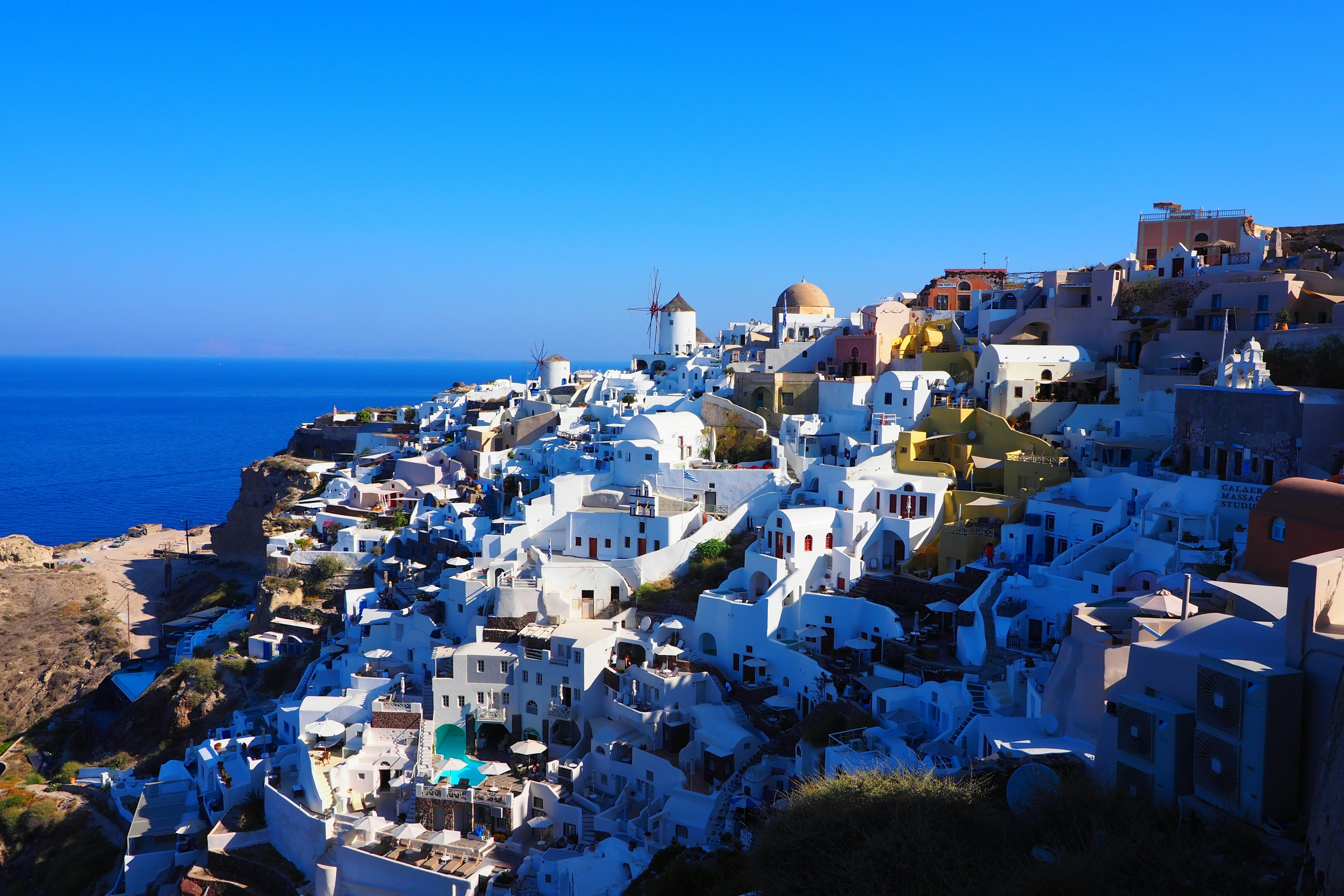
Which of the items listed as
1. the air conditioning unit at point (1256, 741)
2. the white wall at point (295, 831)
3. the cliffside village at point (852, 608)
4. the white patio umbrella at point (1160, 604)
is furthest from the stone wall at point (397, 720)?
the air conditioning unit at point (1256, 741)

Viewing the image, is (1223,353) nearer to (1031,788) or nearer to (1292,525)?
(1292,525)

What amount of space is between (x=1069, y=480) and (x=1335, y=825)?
56.7ft

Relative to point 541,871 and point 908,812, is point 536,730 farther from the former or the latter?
point 908,812

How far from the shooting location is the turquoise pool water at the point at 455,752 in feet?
70.4

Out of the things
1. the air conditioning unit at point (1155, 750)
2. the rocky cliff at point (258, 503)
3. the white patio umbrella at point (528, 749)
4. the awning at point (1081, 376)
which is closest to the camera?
the air conditioning unit at point (1155, 750)

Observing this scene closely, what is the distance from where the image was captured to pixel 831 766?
16625 millimetres

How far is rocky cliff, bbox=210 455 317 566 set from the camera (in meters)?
44.0

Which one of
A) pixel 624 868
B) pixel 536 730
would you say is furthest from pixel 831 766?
pixel 536 730

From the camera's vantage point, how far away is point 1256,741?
32.2 ft

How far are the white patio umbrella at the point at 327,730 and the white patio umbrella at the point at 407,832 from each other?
10.9 ft

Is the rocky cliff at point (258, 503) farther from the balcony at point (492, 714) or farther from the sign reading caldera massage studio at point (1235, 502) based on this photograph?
the sign reading caldera massage studio at point (1235, 502)

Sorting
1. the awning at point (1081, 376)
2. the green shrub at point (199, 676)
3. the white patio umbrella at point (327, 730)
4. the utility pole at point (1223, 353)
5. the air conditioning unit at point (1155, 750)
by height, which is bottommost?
the green shrub at point (199, 676)

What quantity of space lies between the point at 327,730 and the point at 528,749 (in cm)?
495

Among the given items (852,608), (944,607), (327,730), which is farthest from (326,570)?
(944,607)
